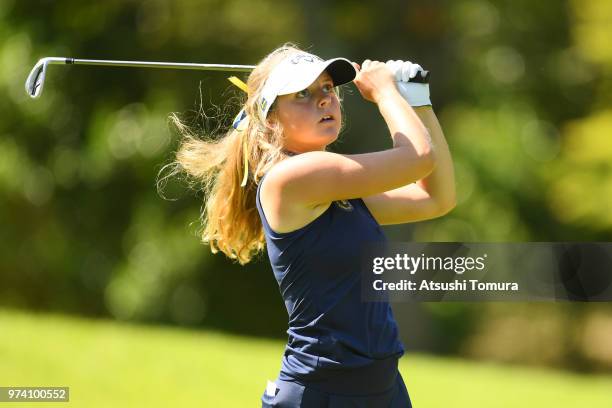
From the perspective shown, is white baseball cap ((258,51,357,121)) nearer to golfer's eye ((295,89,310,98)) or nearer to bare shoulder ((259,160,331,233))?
golfer's eye ((295,89,310,98))

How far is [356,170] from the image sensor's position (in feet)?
9.18

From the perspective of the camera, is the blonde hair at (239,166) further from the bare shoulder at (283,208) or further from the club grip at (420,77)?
the club grip at (420,77)

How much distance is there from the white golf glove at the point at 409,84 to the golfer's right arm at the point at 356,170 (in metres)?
0.23

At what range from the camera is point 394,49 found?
12039 mm

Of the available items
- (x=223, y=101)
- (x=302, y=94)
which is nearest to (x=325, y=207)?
(x=302, y=94)

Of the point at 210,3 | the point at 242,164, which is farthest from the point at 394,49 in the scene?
the point at 242,164

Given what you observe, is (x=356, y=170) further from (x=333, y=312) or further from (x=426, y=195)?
(x=426, y=195)

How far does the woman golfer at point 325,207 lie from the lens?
2.82 m

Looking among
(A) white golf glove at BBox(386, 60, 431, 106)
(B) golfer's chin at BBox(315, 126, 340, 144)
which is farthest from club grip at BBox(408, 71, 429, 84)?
(B) golfer's chin at BBox(315, 126, 340, 144)

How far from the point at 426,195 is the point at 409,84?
1.20ft

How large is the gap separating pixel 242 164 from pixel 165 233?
1063 centimetres

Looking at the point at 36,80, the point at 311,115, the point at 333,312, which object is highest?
the point at 36,80

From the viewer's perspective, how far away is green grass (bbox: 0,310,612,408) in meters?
6.80

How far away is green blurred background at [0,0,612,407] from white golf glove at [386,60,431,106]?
28.2ft
